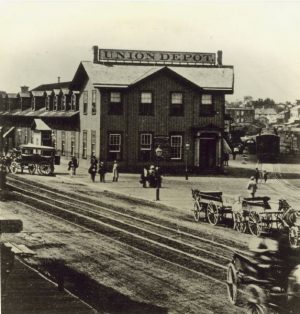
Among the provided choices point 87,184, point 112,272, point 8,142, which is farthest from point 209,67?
point 112,272

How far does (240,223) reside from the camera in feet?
66.9

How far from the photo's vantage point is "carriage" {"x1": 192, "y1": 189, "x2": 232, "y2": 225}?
2155 centimetres

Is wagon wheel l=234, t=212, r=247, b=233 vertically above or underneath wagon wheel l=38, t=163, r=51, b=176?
underneath

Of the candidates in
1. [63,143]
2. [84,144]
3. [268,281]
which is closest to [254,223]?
[268,281]

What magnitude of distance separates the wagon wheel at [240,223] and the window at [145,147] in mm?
21370

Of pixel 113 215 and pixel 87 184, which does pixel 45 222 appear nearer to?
pixel 113 215

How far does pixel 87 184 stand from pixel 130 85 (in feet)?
31.7

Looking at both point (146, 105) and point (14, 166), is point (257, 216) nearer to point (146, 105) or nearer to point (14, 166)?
point (146, 105)

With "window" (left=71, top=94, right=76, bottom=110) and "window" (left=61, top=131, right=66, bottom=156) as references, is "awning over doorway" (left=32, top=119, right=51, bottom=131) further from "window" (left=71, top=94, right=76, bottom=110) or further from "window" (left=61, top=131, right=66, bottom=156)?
"window" (left=71, top=94, right=76, bottom=110)

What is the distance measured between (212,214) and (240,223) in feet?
5.73

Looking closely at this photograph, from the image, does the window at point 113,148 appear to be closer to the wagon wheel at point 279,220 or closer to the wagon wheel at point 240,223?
the wagon wheel at point 240,223

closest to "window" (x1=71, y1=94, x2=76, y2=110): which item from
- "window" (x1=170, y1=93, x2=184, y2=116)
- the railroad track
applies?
"window" (x1=170, y1=93, x2=184, y2=116)

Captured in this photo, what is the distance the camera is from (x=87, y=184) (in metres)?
34.6

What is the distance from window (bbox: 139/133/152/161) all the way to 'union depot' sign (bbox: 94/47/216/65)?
583 centimetres
